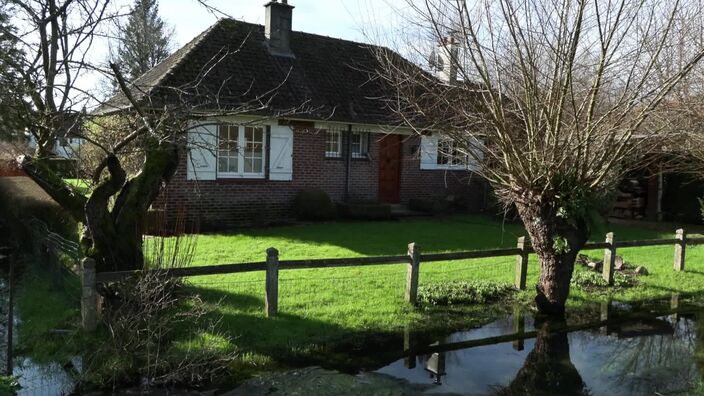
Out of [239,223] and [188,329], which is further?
[239,223]

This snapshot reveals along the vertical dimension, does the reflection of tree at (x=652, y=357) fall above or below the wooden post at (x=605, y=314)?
below

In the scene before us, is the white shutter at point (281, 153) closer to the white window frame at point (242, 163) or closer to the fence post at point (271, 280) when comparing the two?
the white window frame at point (242, 163)

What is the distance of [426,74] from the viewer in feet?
30.8

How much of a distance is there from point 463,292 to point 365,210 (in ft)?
26.5

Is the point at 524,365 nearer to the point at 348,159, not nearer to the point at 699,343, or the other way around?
the point at 699,343

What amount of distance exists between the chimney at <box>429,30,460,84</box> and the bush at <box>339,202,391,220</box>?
297 inches

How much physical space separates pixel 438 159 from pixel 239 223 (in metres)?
7.48

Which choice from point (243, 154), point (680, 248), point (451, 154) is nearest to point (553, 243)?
point (451, 154)

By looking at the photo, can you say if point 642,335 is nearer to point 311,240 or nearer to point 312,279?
point 312,279

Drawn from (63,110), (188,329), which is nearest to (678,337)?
(188,329)

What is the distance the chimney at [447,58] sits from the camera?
8055 mm

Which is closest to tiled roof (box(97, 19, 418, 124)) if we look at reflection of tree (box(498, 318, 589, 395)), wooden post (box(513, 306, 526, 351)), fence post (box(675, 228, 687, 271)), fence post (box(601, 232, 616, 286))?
fence post (box(601, 232, 616, 286))

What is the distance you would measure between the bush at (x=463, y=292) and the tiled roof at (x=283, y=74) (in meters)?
6.44

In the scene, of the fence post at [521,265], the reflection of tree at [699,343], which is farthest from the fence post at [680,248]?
the fence post at [521,265]
